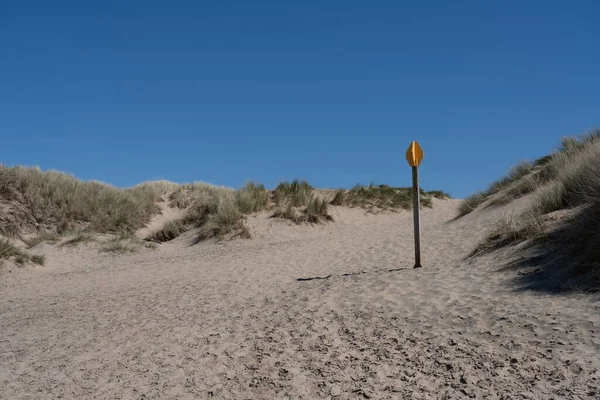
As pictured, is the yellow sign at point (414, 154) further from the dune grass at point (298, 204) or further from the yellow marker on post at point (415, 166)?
the dune grass at point (298, 204)

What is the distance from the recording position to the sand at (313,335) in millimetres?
5062

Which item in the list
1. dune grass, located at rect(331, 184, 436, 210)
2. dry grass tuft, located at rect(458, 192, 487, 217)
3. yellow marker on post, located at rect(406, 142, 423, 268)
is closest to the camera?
yellow marker on post, located at rect(406, 142, 423, 268)

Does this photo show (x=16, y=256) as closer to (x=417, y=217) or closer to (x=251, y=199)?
(x=251, y=199)

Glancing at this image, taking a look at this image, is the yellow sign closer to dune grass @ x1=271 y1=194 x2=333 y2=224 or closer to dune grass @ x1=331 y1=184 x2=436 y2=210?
dune grass @ x1=271 y1=194 x2=333 y2=224

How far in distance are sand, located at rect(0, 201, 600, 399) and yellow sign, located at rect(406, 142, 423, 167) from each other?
203 cm

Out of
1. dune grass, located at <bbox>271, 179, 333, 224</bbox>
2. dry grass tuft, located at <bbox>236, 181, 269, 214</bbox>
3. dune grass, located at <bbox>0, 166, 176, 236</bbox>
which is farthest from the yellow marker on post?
dune grass, located at <bbox>0, 166, 176, 236</bbox>

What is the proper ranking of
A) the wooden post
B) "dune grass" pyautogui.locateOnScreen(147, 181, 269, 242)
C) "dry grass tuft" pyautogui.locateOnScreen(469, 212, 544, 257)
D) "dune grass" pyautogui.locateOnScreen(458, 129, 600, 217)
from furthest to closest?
"dune grass" pyautogui.locateOnScreen(147, 181, 269, 242) < "dune grass" pyautogui.locateOnScreen(458, 129, 600, 217) < the wooden post < "dry grass tuft" pyautogui.locateOnScreen(469, 212, 544, 257)

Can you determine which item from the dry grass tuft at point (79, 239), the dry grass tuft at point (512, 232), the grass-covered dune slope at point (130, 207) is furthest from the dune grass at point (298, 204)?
the dry grass tuft at point (512, 232)

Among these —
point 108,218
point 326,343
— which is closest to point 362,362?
point 326,343

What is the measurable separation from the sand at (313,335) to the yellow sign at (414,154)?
2032mm

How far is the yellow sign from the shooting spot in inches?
400

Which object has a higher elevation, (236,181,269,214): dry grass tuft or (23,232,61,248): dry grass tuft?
(236,181,269,214): dry grass tuft

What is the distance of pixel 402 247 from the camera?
42.5ft

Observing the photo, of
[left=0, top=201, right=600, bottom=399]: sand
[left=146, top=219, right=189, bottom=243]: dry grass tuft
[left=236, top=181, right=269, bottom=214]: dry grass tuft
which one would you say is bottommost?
[left=0, top=201, right=600, bottom=399]: sand
